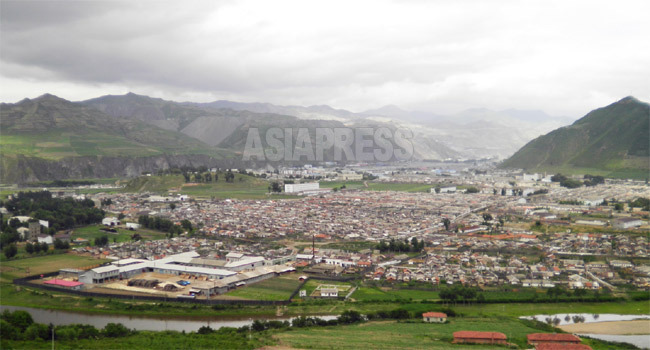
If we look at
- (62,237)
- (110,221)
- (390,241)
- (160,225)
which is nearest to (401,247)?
(390,241)

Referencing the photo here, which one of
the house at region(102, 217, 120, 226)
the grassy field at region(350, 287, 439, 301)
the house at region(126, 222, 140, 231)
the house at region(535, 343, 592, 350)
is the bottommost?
the house at region(535, 343, 592, 350)

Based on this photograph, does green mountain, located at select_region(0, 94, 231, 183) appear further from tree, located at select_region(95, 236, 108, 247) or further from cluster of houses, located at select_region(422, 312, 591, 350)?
cluster of houses, located at select_region(422, 312, 591, 350)

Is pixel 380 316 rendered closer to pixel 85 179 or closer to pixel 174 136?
pixel 85 179

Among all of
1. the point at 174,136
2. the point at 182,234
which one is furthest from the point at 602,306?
the point at 174,136

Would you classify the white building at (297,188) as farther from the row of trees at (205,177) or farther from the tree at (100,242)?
the tree at (100,242)

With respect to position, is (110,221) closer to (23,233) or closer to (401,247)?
(23,233)

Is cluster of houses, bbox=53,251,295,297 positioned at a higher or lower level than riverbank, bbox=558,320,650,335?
higher

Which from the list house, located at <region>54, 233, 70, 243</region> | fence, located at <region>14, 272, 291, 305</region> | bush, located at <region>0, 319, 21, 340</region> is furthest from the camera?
house, located at <region>54, 233, 70, 243</region>

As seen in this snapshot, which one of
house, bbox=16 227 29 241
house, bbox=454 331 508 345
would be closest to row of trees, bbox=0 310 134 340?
house, bbox=454 331 508 345
